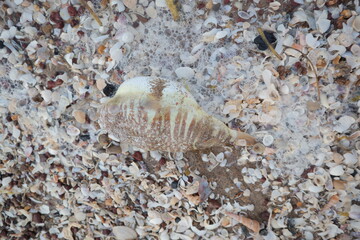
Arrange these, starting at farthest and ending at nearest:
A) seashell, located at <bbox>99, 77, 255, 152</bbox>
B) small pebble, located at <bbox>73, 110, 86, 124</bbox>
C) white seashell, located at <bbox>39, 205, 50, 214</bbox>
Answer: white seashell, located at <bbox>39, 205, 50, 214</bbox> < small pebble, located at <bbox>73, 110, 86, 124</bbox> < seashell, located at <bbox>99, 77, 255, 152</bbox>

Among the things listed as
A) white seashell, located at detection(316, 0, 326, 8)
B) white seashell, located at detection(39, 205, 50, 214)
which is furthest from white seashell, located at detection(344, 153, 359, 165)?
white seashell, located at detection(39, 205, 50, 214)

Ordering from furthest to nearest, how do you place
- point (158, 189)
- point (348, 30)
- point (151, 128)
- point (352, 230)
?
1. point (158, 189)
2. point (352, 230)
3. point (348, 30)
4. point (151, 128)

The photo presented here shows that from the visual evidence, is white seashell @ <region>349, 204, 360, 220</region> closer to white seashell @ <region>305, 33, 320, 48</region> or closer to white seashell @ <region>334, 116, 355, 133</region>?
white seashell @ <region>334, 116, 355, 133</region>

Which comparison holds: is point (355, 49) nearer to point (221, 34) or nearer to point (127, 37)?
point (221, 34)

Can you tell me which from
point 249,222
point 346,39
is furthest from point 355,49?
point 249,222

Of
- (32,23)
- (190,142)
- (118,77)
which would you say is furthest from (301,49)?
(32,23)

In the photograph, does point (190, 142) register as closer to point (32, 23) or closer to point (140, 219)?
point (140, 219)

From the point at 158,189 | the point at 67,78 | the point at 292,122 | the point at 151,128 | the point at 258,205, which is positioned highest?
the point at 67,78
